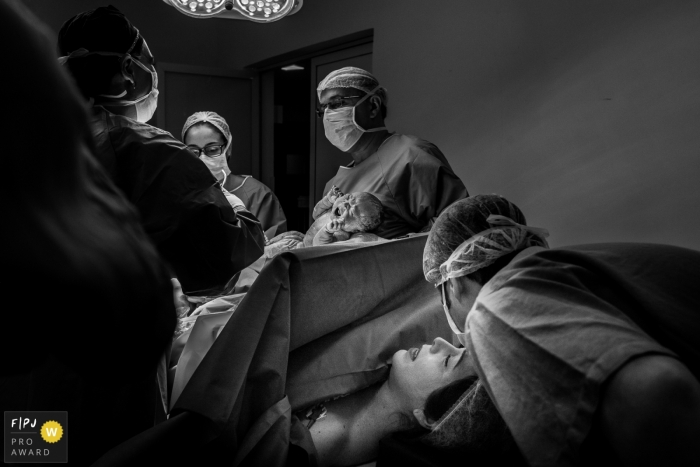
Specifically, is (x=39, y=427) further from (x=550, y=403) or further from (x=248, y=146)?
(x=248, y=146)

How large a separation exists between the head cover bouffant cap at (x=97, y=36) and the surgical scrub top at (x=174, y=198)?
0.19 meters

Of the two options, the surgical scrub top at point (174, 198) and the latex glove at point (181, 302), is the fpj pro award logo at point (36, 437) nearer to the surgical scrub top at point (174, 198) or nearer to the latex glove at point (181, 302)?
the surgical scrub top at point (174, 198)

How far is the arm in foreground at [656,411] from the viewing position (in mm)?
771

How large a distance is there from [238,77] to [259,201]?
6.33 ft

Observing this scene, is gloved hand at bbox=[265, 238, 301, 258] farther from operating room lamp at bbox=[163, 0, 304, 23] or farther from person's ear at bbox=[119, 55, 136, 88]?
person's ear at bbox=[119, 55, 136, 88]

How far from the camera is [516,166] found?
323 cm

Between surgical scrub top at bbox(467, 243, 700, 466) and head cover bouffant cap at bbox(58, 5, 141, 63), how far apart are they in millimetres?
1318

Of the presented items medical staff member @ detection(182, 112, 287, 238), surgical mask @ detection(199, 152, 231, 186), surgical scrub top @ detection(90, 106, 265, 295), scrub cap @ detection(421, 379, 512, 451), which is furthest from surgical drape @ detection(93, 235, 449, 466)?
surgical mask @ detection(199, 152, 231, 186)

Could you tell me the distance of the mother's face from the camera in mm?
1566

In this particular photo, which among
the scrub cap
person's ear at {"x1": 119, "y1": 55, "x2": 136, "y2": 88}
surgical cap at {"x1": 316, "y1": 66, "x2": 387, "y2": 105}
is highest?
surgical cap at {"x1": 316, "y1": 66, "x2": 387, "y2": 105}

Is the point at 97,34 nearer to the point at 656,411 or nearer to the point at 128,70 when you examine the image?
the point at 128,70

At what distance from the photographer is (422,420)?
1.52 metres

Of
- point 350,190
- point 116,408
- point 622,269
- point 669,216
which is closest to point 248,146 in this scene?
point 350,190

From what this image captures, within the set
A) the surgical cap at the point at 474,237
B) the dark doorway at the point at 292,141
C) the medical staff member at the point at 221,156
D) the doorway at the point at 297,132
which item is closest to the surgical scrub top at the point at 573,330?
the surgical cap at the point at 474,237
